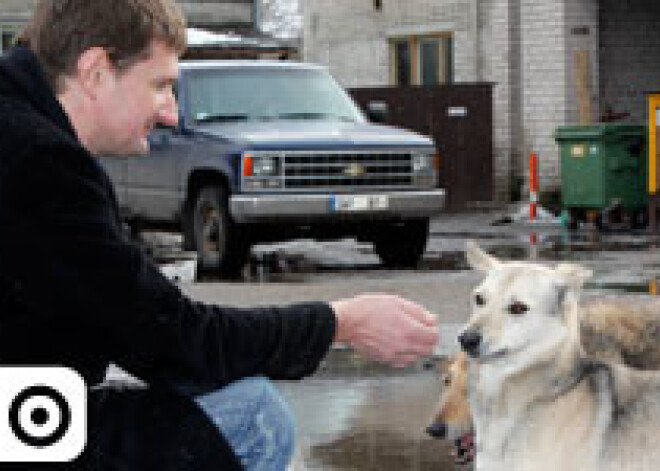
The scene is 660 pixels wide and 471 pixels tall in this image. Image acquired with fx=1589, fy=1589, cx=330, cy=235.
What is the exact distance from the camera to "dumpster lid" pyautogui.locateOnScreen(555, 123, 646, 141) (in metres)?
20.0

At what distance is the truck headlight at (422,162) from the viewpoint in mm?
15250

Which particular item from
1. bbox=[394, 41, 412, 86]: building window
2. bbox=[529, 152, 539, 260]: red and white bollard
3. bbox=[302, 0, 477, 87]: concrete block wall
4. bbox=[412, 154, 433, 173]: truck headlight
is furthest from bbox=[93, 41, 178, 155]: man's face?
bbox=[394, 41, 412, 86]: building window

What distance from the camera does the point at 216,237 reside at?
49.8ft

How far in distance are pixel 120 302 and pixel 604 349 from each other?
10.6ft

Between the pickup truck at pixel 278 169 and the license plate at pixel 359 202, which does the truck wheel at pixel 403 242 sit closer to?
the pickup truck at pixel 278 169

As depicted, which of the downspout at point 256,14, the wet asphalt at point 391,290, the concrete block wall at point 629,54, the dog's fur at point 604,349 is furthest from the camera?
the downspout at point 256,14

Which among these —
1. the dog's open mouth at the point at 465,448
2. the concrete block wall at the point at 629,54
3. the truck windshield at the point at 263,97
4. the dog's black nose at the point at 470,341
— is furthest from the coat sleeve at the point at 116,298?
the concrete block wall at the point at 629,54

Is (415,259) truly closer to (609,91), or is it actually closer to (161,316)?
(609,91)

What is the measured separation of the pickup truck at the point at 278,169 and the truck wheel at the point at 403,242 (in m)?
0.01

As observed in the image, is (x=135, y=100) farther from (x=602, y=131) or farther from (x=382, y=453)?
(x=602, y=131)

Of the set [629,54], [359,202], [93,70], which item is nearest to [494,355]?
[93,70]

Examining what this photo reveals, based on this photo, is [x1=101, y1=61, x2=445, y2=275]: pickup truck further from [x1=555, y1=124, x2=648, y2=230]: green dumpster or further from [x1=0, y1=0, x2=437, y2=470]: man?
[x1=0, y1=0, x2=437, y2=470]: man

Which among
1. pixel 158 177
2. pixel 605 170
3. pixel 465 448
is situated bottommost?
pixel 605 170

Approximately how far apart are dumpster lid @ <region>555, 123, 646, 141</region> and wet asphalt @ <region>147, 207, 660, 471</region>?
1194 millimetres
